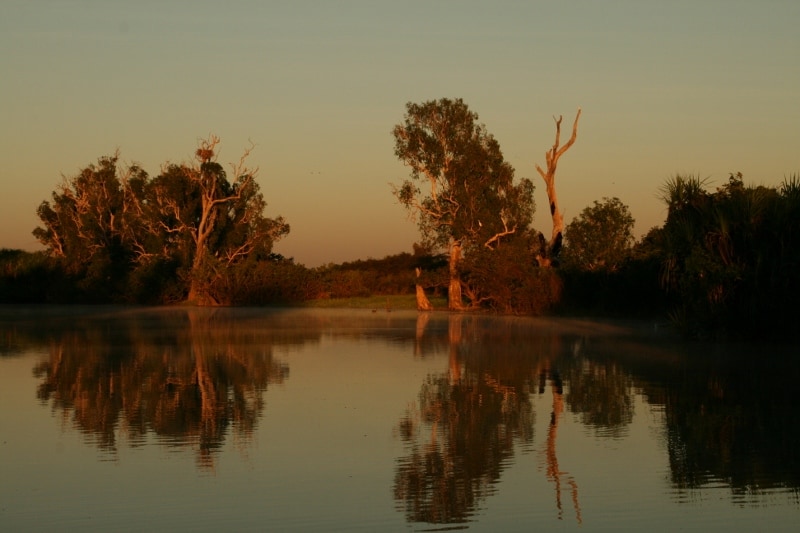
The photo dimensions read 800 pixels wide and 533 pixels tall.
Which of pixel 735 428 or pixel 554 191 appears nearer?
pixel 735 428

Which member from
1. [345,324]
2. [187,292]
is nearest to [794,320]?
[345,324]

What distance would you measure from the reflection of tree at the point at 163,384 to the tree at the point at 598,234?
64.5ft

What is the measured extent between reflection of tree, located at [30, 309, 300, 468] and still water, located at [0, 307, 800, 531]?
0.06 meters

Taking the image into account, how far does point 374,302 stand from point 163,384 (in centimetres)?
3750

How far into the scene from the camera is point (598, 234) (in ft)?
144

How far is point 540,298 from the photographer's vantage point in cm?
3900

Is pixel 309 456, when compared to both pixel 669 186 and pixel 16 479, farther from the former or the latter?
pixel 669 186

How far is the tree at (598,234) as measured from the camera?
43344 mm

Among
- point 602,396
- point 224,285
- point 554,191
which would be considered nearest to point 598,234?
point 554,191

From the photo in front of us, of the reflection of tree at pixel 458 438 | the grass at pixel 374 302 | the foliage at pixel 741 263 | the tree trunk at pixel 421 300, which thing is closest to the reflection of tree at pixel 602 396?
the reflection of tree at pixel 458 438

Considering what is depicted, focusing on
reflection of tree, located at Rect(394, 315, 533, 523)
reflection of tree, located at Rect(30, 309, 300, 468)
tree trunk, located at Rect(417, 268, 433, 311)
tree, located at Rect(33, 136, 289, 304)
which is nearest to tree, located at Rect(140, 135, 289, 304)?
tree, located at Rect(33, 136, 289, 304)

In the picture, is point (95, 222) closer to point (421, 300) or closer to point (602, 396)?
point (421, 300)

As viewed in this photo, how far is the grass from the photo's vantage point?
162 feet

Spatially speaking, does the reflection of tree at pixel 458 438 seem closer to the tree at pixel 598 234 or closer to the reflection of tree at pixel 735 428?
the reflection of tree at pixel 735 428
